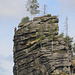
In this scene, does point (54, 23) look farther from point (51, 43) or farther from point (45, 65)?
point (45, 65)

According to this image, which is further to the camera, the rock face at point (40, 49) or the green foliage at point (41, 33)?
the green foliage at point (41, 33)

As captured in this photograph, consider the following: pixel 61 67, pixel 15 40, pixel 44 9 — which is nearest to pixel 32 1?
pixel 44 9

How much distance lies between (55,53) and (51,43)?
4.02 metres

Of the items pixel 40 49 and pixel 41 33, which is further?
pixel 41 33

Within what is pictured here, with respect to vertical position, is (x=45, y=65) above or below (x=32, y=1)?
below

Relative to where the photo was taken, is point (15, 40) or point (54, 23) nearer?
point (54, 23)

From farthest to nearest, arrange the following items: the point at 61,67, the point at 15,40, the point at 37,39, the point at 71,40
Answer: the point at 71,40, the point at 15,40, the point at 37,39, the point at 61,67

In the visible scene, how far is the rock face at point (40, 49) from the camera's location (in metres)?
83.8

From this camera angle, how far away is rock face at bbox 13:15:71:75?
83.8 meters

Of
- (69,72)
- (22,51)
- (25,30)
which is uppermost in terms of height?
(25,30)

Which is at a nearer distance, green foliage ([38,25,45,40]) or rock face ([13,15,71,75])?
rock face ([13,15,71,75])

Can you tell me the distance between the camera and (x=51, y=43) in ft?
284

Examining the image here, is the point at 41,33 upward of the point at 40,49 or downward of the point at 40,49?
upward

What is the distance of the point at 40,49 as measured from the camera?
283 ft
